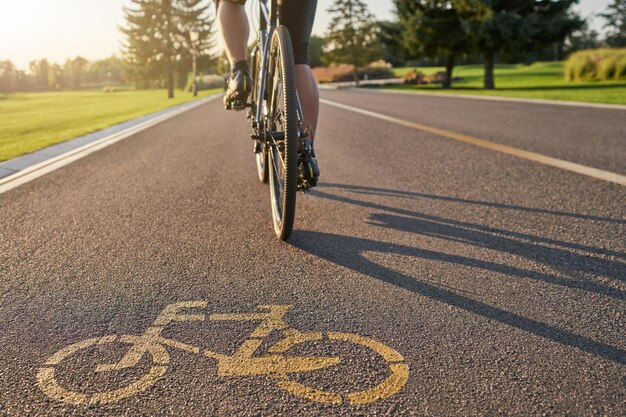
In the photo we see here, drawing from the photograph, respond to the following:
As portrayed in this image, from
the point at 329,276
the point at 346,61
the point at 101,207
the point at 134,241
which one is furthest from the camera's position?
the point at 346,61

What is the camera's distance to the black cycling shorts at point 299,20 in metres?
3.20

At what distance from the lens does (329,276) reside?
2318 mm

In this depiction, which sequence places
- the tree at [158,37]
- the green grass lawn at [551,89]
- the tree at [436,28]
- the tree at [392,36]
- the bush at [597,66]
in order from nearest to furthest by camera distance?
the green grass lawn at [551,89] < the bush at [597,66] < the tree at [436,28] < the tree at [392,36] < the tree at [158,37]

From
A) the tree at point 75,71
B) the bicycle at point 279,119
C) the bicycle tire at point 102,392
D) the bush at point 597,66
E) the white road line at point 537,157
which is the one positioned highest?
the tree at point 75,71

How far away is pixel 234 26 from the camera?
359 centimetres

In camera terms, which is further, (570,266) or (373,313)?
(570,266)

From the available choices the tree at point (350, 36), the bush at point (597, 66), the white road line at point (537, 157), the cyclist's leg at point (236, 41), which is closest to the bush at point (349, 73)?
the tree at point (350, 36)

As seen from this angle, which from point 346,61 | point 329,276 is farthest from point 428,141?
point 346,61

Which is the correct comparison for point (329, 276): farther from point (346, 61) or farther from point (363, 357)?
point (346, 61)

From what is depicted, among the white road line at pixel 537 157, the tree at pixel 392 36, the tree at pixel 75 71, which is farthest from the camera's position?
the tree at pixel 75 71

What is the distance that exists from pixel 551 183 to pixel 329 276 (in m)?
2.51

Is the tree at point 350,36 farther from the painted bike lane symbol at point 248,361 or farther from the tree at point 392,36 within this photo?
the painted bike lane symbol at point 248,361

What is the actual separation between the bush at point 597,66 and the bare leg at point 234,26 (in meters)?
31.5

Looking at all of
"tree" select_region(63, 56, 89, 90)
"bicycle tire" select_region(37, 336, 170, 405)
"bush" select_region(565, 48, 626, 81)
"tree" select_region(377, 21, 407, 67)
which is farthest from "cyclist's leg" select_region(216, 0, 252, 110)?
"tree" select_region(63, 56, 89, 90)
